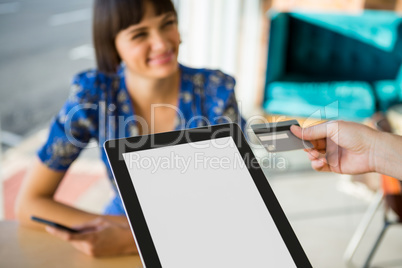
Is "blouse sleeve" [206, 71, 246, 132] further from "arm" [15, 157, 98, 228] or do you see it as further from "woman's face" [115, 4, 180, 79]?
"arm" [15, 157, 98, 228]

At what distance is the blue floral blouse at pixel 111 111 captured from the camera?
1.23m

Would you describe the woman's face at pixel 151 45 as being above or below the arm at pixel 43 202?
above

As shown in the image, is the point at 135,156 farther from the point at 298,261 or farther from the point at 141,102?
the point at 141,102

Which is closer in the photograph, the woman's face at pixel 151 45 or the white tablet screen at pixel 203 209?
the white tablet screen at pixel 203 209

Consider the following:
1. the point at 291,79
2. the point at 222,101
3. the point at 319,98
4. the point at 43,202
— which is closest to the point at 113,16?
the point at 222,101

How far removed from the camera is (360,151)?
92cm

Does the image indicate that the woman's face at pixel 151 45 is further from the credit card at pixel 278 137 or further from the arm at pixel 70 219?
the credit card at pixel 278 137

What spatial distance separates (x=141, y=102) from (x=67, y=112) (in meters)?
0.25

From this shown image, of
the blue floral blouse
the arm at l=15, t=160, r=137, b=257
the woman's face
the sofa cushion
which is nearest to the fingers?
the arm at l=15, t=160, r=137, b=257

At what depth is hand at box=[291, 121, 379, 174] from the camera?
84 cm

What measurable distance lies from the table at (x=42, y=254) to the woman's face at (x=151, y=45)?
0.59 meters

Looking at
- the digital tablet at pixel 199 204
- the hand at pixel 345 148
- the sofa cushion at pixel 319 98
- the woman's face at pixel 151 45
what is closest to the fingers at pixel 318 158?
the hand at pixel 345 148

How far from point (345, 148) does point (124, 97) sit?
0.73 meters

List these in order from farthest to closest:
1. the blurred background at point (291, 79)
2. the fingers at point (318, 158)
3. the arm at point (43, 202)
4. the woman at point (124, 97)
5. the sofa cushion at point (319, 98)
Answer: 1. the sofa cushion at point (319, 98)
2. the blurred background at point (291, 79)
3. the woman at point (124, 97)
4. the arm at point (43, 202)
5. the fingers at point (318, 158)
